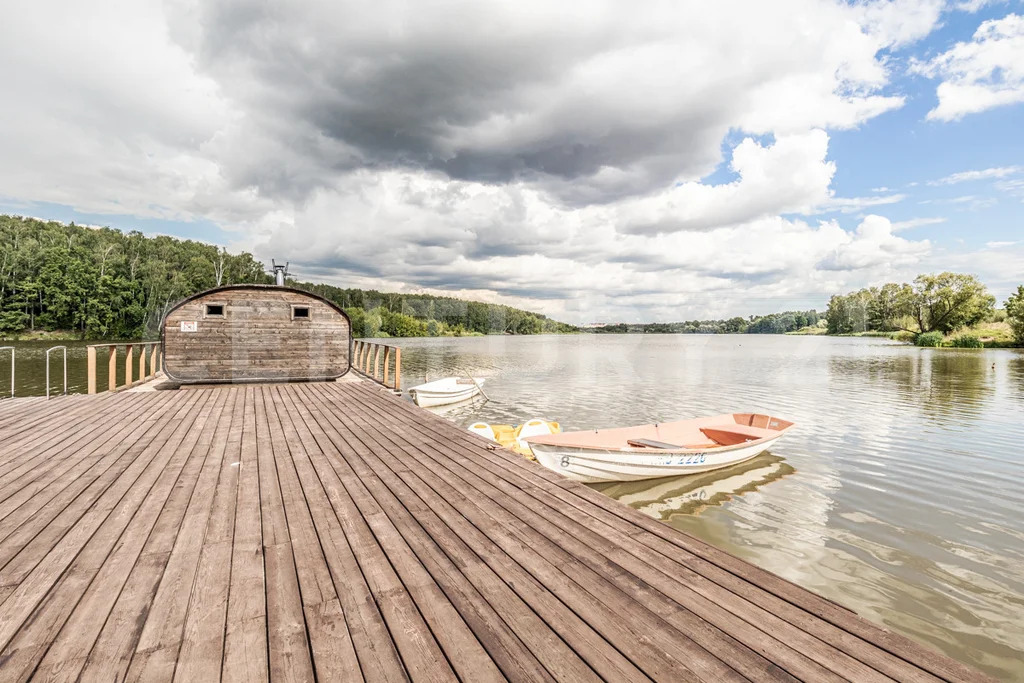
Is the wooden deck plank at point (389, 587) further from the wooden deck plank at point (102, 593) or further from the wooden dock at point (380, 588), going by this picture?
the wooden deck plank at point (102, 593)

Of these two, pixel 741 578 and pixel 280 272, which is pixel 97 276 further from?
pixel 741 578

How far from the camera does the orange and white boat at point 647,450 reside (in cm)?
781

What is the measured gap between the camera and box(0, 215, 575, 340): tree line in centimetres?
5875

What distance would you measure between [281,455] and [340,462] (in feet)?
2.80

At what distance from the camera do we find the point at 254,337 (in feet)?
42.5

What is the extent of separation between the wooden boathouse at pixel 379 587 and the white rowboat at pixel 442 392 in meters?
12.8

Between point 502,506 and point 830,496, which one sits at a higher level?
point 502,506

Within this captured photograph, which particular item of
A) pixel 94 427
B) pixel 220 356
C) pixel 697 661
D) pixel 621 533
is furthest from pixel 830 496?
pixel 220 356

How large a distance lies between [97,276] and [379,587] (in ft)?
274

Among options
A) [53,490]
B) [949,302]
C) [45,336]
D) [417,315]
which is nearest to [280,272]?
[53,490]

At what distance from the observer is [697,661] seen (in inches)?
77.7

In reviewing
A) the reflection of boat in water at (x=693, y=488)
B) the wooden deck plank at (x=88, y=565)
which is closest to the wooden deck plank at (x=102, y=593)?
the wooden deck plank at (x=88, y=565)

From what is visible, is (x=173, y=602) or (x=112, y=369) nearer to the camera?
(x=173, y=602)

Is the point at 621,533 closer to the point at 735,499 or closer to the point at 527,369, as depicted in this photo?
the point at 735,499
